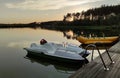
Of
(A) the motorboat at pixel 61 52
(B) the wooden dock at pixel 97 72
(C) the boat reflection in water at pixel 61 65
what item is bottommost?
(C) the boat reflection in water at pixel 61 65

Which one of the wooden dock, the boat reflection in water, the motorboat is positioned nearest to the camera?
the wooden dock

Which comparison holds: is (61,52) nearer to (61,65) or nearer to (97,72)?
(61,65)

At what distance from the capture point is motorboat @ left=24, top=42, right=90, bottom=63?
19031 mm

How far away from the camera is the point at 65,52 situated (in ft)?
63.9

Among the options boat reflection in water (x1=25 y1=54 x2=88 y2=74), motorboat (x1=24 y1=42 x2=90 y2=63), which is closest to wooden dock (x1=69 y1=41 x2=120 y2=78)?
boat reflection in water (x1=25 y1=54 x2=88 y2=74)

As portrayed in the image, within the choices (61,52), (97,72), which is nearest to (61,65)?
(61,52)

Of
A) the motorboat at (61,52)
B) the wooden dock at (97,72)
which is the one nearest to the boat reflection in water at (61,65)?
the motorboat at (61,52)

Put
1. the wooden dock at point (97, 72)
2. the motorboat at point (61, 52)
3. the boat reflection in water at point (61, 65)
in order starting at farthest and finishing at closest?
the motorboat at point (61, 52) < the boat reflection in water at point (61, 65) < the wooden dock at point (97, 72)

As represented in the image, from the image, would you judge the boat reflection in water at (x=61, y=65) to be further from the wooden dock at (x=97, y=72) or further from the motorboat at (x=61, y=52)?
the wooden dock at (x=97, y=72)

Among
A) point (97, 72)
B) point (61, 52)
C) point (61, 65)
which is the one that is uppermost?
point (97, 72)

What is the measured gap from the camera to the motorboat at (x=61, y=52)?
62.4ft

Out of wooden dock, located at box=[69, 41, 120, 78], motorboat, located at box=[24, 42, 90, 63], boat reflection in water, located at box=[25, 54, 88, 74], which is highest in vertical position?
wooden dock, located at box=[69, 41, 120, 78]

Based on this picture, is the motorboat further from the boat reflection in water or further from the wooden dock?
the wooden dock

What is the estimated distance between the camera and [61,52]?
1986 centimetres
